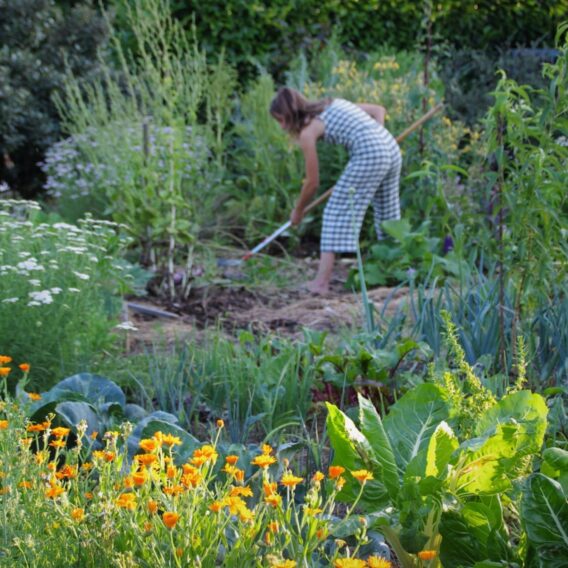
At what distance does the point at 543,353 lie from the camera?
340 cm

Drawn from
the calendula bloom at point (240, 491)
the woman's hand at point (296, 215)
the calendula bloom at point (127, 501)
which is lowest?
the woman's hand at point (296, 215)

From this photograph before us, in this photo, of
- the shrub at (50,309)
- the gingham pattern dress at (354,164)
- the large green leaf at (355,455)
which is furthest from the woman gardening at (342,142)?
the large green leaf at (355,455)

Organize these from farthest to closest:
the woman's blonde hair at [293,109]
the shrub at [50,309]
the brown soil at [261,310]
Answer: the woman's blonde hair at [293,109] < the brown soil at [261,310] < the shrub at [50,309]

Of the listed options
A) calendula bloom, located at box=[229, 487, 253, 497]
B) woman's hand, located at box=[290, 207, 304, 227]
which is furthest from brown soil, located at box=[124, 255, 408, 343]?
calendula bloom, located at box=[229, 487, 253, 497]

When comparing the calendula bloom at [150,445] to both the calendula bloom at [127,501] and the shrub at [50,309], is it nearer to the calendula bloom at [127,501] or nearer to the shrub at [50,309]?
the calendula bloom at [127,501]

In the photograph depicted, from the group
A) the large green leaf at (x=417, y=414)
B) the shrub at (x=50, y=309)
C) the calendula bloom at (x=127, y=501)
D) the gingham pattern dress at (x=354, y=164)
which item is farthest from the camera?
the gingham pattern dress at (x=354, y=164)

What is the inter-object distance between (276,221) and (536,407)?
5781mm

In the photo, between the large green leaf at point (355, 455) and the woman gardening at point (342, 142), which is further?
the woman gardening at point (342, 142)

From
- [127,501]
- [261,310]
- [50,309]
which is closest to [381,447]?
[127,501]

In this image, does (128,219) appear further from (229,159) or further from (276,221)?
(229,159)

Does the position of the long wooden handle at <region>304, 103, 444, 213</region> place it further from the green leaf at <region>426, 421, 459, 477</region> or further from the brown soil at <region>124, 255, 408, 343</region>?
the green leaf at <region>426, 421, 459, 477</region>

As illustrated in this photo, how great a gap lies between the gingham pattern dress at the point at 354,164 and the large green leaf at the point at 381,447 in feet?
13.6

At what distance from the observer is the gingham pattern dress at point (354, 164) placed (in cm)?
641

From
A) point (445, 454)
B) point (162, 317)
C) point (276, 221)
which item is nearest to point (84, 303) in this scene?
point (162, 317)
